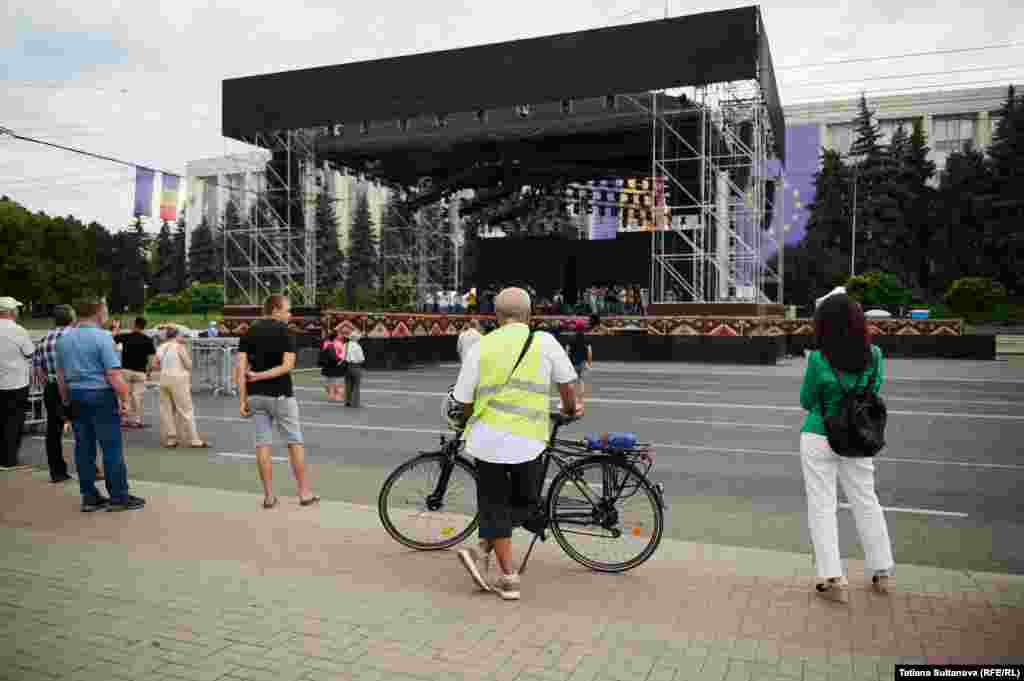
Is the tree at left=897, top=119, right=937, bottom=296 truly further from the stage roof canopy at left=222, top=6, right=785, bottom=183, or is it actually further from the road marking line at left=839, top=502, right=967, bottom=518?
the road marking line at left=839, top=502, right=967, bottom=518

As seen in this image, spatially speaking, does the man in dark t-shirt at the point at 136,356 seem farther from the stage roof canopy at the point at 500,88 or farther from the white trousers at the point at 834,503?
the stage roof canopy at the point at 500,88

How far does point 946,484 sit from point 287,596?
6.88 metres

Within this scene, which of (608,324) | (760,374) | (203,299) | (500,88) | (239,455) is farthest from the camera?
(203,299)

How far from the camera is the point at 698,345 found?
103ft

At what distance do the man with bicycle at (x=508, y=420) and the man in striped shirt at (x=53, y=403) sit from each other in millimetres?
5251

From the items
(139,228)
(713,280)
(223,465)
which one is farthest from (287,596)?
(139,228)

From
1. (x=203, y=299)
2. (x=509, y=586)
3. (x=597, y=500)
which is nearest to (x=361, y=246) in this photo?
(x=203, y=299)

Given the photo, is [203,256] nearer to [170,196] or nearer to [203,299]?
[203,299]

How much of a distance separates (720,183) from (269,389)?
86.8 feet

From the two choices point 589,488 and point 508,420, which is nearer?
point 508,420

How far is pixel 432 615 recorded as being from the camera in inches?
187

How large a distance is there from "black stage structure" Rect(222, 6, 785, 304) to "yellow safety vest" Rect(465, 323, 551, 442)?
25.0 meters

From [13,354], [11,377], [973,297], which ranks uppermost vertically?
[973,297]

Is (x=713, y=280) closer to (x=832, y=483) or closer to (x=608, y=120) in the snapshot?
(x=608, y=120)
